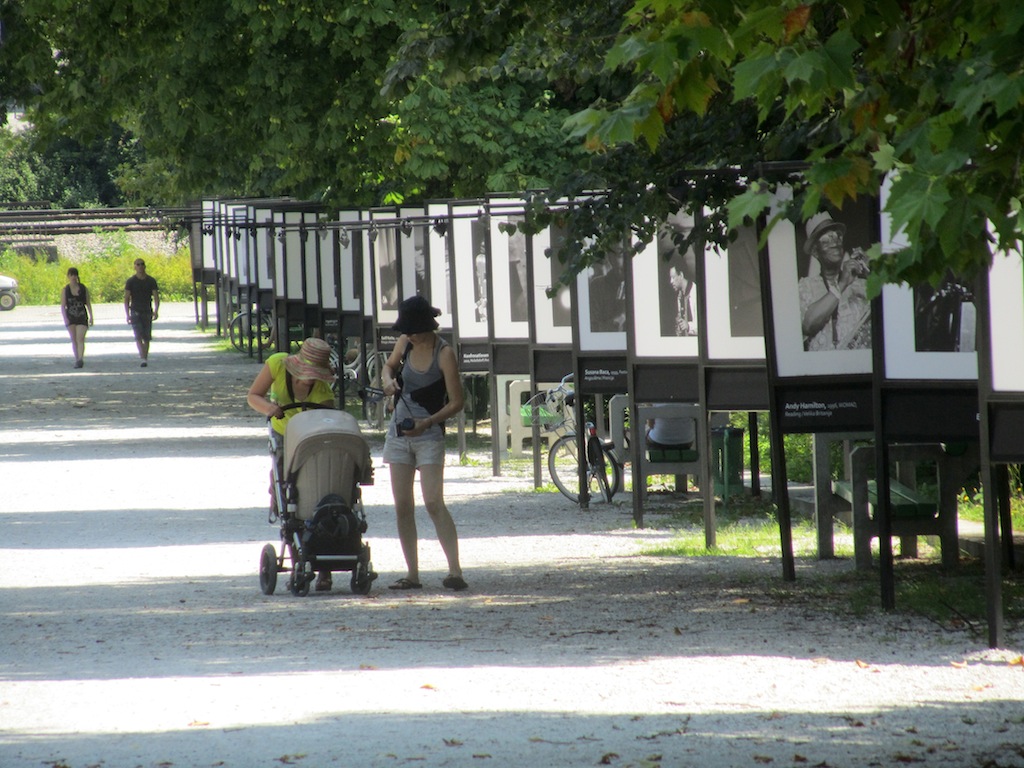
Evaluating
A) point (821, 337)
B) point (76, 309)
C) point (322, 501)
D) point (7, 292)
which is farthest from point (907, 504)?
point (7, 292)

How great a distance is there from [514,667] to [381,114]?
49.5 ft

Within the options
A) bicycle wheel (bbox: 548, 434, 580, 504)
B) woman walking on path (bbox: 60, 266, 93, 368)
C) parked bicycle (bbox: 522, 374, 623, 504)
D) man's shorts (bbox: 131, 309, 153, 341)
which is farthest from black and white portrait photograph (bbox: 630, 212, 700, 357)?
man's shorts (bbox: 131, 309, 153, 341)

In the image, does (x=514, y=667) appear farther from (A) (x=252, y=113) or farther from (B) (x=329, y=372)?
(A) (x=252, y=113)

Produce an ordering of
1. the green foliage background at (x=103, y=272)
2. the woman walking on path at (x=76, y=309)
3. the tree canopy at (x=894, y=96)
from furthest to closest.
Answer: the green foliage background at (x=103, y=272) → the woman walking on path at (x=76, y=309) → the tree canopy at (x=894, y=96)

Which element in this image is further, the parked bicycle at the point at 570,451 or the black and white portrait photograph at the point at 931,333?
the parked bicycle at the point at 570,451

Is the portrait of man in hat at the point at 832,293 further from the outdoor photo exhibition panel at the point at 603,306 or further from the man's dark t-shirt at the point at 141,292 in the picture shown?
the man's dark t-shirt at the point at 141,292

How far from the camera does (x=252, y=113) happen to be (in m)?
22.0

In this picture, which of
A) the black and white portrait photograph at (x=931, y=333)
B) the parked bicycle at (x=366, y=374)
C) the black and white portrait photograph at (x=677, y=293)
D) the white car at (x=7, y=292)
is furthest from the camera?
the white car at (x=7, y=292)

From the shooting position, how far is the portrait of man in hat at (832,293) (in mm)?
10664

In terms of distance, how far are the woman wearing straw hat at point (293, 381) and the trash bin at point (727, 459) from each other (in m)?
5.09

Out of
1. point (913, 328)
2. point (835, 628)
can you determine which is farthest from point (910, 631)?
point (913, 328)

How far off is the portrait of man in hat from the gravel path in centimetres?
148

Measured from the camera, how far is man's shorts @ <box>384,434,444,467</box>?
1072 centimetres

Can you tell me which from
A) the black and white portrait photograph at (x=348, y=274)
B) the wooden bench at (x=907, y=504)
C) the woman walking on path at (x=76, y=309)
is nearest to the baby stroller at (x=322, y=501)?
the wooden bench at (x=907, y=504)
